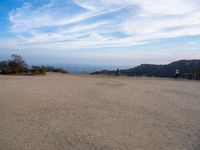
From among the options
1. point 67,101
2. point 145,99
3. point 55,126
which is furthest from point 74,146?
point 145,99

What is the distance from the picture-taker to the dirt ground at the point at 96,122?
5.57 meters

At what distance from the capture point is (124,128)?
6586 millimetres

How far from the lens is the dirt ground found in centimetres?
557

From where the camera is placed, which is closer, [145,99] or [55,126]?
[55,126]

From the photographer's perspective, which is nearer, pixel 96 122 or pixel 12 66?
pixel 96 122

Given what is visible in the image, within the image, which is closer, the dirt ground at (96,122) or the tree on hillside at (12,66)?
the dirt ground at (96,122)

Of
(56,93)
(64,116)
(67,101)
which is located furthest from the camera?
(56,93)

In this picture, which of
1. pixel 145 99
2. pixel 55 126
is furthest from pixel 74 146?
pixel 145 99

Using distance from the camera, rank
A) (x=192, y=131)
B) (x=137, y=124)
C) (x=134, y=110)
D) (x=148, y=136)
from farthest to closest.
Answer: (x=134, y=110)
(x=137, y=124)
(x=192, y=131)
(x=148, y=136)

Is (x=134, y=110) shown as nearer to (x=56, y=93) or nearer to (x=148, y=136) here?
(x=148, y=136)

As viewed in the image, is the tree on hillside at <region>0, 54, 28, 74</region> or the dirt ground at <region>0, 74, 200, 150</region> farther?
the tree on hillside at <region>0, 54, 28, 74</region>

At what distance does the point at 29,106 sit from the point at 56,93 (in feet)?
8.52

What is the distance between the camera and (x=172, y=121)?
24.1 ft

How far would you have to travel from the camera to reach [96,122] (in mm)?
7023
